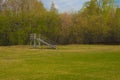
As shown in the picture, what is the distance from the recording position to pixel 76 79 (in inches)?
529

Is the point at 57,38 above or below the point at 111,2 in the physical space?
below

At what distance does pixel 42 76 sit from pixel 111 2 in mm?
61370

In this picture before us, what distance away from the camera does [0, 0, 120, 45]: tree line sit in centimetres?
5888

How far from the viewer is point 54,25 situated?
6053 cm

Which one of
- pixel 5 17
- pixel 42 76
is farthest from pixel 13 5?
pixel 42 76

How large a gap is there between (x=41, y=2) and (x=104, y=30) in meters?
16.0

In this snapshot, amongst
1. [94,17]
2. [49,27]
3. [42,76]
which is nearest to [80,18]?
[94,17]

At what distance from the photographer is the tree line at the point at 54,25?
2318 inches

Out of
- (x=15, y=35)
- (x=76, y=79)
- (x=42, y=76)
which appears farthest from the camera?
(x=15, y=35)

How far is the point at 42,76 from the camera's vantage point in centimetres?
1444

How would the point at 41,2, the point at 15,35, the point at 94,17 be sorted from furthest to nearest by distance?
the point at 41,2
the point at 94,17
the point at 15,35

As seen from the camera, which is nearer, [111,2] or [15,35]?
[15,35]

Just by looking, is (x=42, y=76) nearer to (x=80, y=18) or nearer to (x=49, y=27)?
(x=49, y=27)

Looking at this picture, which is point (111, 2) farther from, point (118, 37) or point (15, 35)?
point (15, 35)
